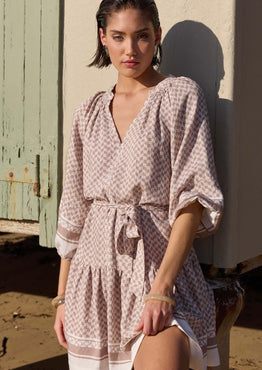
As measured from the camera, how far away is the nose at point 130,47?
237cm

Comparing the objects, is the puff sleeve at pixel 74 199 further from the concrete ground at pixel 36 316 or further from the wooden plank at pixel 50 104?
the concrete ground at pixel 36 316

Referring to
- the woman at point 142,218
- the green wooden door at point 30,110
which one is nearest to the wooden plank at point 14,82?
the green wooden door at point 30,110

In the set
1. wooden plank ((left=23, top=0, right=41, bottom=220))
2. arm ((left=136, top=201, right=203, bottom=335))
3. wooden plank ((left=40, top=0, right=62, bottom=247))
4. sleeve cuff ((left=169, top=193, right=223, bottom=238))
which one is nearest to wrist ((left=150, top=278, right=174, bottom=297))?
arm ((left=136, top=201, right=203, bottom=335))

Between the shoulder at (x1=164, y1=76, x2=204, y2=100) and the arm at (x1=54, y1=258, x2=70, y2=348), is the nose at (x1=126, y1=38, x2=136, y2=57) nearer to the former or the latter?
the shoulder at (x1=164, y1=76, x2=204, y2=100)

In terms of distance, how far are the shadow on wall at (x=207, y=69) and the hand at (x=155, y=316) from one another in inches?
22.8

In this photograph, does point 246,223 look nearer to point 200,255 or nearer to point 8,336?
point 200,255

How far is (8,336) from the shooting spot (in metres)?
5.08

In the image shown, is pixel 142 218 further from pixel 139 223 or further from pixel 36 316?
pixel 36 316

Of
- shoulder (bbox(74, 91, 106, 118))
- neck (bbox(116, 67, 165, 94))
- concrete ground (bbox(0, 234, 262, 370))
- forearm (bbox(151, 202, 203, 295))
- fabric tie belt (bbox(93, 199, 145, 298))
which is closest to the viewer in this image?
forearm (bbox(151, 202, 203, 295))

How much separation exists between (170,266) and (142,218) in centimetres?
24

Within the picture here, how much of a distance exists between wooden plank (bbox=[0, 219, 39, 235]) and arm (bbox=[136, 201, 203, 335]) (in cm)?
186

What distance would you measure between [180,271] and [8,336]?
312 cm

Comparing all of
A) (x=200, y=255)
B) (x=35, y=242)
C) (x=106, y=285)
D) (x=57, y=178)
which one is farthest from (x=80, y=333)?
(x=35, y=242)

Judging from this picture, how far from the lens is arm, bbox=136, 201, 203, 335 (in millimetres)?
2098
